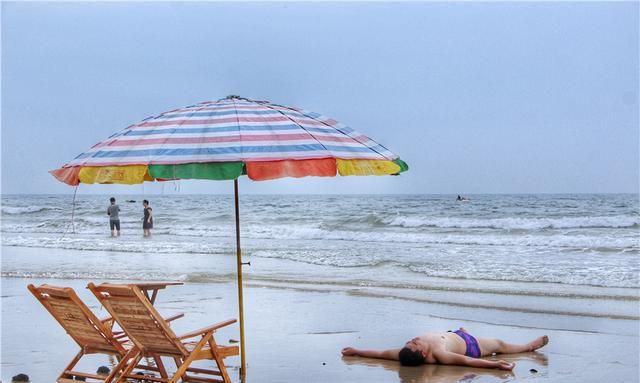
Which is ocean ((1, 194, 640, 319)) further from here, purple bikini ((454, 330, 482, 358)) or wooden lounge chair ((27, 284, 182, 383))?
wooden lounge chair ((27, 284, 182, 383))

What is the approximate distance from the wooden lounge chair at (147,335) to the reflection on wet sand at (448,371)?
1.61 m

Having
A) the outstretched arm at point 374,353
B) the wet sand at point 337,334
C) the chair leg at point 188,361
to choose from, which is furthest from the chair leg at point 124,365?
the outstretched arm at point 374,353

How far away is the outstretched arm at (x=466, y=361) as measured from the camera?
23.0ft

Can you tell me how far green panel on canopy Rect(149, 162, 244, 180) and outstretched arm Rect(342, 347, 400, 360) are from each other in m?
2.88

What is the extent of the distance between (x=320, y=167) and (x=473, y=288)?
8.27 metres

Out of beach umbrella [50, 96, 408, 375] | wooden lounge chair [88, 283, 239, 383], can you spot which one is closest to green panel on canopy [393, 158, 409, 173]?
beach umbrella [50, 96, 408, 375]

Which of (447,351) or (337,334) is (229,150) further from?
(337,334)

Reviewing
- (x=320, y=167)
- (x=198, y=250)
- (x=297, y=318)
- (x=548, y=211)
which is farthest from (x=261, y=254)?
(x=548, y=211)

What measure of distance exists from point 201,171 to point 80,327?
1827 mm

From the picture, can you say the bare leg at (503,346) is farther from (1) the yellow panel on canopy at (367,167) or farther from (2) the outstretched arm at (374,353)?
(1) the yellow panel on canopy at (367,167)

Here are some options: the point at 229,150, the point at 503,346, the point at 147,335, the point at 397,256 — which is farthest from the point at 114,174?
the point at 397,256

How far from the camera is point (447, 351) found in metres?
7.20

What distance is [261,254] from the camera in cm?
2020

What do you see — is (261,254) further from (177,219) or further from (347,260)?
(177,219)
